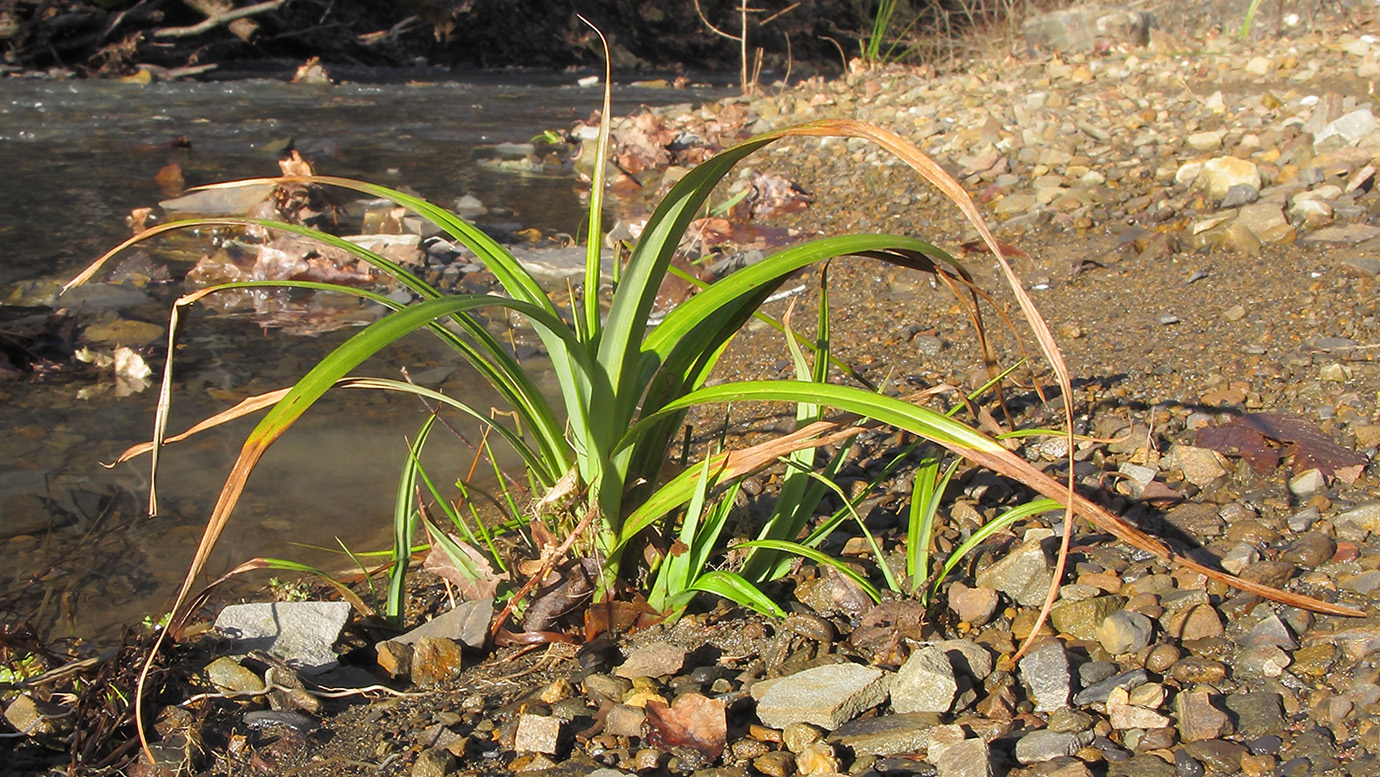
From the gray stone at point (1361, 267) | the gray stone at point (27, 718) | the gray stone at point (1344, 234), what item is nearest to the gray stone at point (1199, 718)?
the gray stone at point (27, 718)

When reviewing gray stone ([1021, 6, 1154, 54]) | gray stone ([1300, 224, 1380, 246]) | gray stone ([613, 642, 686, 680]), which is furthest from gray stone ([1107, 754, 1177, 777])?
gray stone ([1021, 6, 1154, 54])

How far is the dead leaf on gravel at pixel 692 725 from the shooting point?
4.15 feet

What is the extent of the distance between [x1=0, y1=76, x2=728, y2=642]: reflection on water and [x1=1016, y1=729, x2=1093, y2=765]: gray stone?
1.48m

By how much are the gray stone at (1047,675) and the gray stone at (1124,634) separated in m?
0.07

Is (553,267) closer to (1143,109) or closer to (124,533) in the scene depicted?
(124,533)

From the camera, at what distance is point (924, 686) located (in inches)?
50.8

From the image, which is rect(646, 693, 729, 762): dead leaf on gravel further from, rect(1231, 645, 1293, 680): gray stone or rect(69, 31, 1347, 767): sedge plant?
rect(1231, 645, 1293, 680): gray stone

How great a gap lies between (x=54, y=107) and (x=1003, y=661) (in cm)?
874

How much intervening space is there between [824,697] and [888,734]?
93 mm

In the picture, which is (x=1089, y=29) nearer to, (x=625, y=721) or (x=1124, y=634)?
(x=1124, y=634)

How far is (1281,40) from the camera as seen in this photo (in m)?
5.80

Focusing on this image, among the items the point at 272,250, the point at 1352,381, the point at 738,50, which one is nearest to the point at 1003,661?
the point at 1352,381

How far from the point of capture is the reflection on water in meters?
2.12

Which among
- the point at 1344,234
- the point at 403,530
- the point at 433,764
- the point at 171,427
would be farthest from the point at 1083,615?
the point at 171,427
